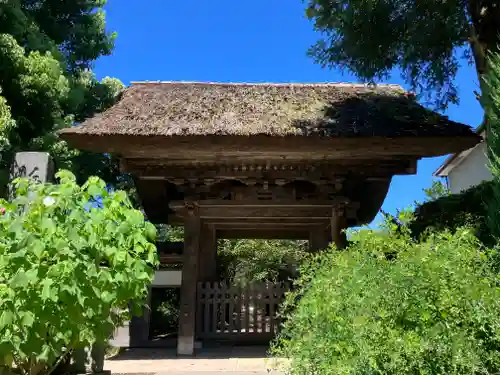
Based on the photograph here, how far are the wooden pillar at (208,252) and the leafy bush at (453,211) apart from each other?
4.02 meters

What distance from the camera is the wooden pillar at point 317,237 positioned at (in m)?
8.55

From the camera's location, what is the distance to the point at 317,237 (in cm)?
907

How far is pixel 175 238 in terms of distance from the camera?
2141cm

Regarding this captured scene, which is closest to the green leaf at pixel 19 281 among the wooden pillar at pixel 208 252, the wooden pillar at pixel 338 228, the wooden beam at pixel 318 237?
the wooden pillar at pixel 338 228

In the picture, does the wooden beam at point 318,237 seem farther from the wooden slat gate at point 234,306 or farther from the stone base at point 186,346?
the stone base at point 186,346

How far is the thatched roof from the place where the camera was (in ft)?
18.8

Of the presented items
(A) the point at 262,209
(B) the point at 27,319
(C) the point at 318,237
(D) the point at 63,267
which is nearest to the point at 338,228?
(A) the point at 262,209

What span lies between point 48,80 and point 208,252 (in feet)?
15.5

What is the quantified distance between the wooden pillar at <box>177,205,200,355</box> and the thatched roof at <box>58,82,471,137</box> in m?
1.66

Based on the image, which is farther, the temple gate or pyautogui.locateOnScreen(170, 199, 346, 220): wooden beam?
pyautogui.locateOnScreen(170, 199, 346, 220): wooden beam

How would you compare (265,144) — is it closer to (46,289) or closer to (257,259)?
(46,289)

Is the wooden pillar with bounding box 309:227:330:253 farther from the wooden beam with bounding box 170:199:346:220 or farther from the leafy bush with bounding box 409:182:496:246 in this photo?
the leafy bush with bounding box 409:182:496:246

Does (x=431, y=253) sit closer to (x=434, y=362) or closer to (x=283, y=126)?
(x=434, y=362)

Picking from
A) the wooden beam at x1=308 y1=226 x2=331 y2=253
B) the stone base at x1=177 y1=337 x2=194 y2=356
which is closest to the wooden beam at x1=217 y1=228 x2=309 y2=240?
the wooden beam at x1=308 y1=226 x2=331 y2=253
